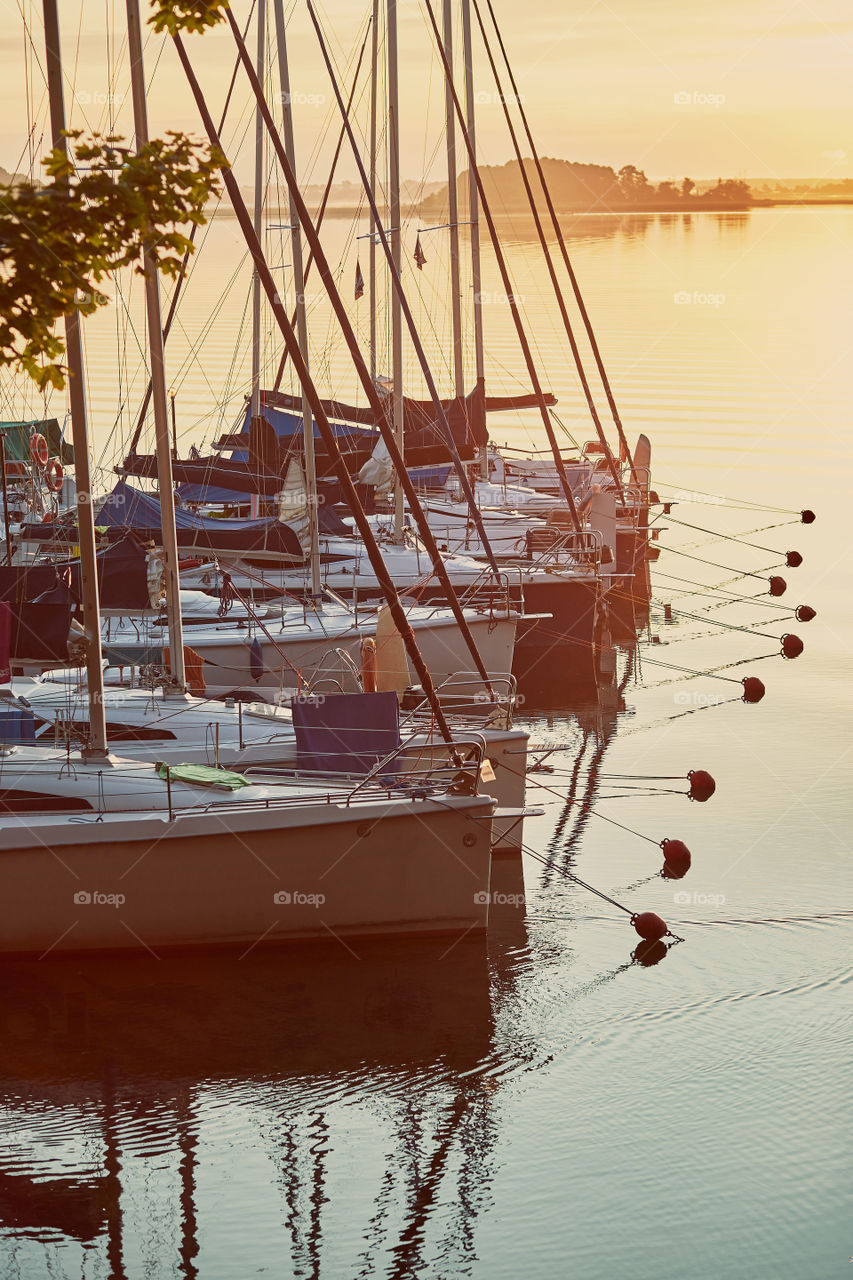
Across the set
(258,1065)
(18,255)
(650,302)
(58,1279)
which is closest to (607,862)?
(258,1065)

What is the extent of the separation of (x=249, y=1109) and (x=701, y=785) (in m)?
8.79

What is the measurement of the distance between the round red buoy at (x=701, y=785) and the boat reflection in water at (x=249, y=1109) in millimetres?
4135

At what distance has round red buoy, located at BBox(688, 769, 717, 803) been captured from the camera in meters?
22.0

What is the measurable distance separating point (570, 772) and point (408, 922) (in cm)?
758

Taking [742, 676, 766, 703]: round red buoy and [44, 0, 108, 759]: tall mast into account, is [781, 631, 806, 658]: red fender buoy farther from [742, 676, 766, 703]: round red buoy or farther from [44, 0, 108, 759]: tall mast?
[44, 0, 108, 759]: tall mast

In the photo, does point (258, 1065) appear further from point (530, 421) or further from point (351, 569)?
point (530, 421)

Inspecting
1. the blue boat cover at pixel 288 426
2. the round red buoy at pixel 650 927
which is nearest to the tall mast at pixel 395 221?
the blue boat cover at pixel 288 426

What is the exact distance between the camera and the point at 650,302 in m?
107

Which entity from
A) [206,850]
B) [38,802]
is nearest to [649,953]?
[206,850]

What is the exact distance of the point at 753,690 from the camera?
29.2m

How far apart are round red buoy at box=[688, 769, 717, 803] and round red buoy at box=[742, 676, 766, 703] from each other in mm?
7318

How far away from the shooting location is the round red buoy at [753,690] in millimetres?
29172

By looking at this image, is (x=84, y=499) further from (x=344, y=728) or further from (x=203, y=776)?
(x=344, y=728)

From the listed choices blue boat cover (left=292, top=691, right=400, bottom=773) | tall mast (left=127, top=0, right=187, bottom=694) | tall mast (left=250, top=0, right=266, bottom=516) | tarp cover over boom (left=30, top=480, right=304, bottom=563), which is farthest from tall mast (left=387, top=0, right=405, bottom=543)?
blue boat cover (left=292, top=691, right=400, bottom=773)
